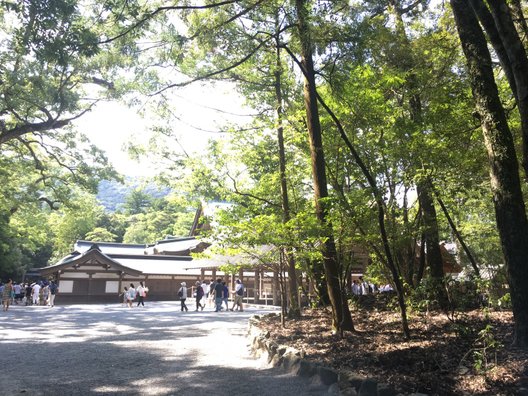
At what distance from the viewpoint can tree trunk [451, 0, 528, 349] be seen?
15.5ft

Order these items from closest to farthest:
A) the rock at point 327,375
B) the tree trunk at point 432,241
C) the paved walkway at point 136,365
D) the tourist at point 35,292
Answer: the rock at point 327,375, the paved walkway at point 136,365, the tree trunk at point 432,241, the tourist at point 35,292

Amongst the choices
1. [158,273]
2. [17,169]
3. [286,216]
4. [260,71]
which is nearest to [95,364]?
[286,216]

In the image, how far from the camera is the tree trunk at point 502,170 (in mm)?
4730

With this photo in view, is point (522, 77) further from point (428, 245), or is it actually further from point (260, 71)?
point (260, 71)

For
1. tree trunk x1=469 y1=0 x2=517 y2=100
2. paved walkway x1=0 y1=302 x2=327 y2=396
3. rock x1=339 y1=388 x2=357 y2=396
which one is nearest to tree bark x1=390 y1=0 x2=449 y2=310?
tree trunk x1=469 y1=0 x2=517 y2=100

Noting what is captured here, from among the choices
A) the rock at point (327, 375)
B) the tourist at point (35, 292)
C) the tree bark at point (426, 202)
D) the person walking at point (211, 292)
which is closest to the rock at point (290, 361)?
the rock at point (327, 375)

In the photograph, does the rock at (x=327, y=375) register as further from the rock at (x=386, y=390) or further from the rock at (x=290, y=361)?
the rock at (x=386, y=390)

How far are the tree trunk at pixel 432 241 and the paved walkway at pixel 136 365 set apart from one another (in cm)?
446

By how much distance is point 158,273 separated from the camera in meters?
28.5

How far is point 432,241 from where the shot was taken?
10078mm

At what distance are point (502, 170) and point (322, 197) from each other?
3.27 m

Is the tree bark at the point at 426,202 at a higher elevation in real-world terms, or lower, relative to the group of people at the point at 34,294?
higher

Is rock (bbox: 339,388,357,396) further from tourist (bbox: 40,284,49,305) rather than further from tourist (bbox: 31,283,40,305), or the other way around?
tourist (bbox: 40,284,49,305)

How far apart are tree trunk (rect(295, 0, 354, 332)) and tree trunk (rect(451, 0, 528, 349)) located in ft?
8.72
